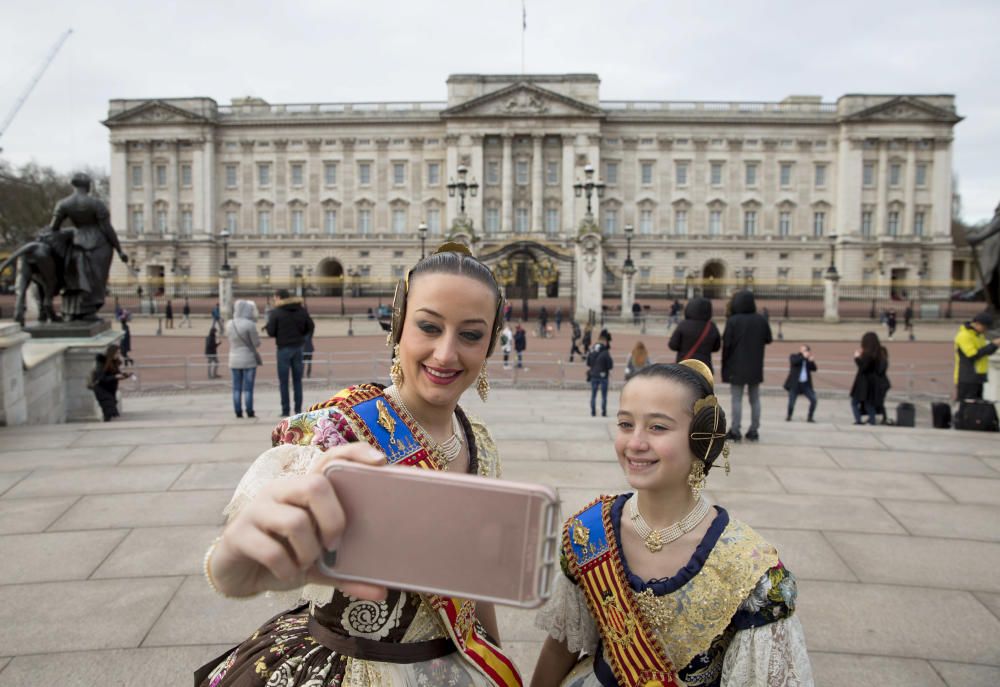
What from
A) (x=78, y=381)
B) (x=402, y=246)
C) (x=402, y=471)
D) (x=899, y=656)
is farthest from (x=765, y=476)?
(x=402, y=246)

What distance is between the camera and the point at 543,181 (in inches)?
2314

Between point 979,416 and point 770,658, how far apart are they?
30.3ft

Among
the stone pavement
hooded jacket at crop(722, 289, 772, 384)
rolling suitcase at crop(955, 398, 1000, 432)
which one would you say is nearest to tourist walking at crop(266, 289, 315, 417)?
the stone pavement

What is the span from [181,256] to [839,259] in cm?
5758

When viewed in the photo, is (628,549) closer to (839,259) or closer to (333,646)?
(333,646)

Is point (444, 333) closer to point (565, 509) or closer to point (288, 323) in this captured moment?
point (565, 509)

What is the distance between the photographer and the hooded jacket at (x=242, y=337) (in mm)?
9625

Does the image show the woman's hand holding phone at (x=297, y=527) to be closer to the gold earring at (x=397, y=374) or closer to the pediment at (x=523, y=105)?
the gold earring at (x=397, y=374)

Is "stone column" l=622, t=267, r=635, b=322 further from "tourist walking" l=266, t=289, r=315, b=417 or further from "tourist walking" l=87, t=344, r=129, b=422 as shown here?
"tourist walking" l=87, t=344, r=129, b=422

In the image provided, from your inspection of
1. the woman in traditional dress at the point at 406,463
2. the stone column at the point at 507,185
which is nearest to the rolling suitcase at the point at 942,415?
the woman in traditional dress at the point at 406,463

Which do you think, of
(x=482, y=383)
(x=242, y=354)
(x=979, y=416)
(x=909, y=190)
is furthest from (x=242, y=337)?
(x=909, y=190)

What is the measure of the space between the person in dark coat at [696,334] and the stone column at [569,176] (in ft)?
165

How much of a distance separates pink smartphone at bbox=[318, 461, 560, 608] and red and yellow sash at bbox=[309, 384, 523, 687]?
0.76 m

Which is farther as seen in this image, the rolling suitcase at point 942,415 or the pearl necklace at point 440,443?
the rolling suitcase at point 942,415
